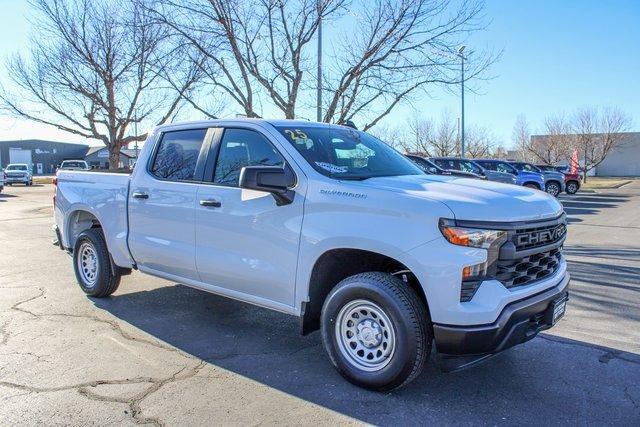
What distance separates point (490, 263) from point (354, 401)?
1.30 m

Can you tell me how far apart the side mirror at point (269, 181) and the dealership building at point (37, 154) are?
89.9 meters

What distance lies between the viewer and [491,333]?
10.9 feet

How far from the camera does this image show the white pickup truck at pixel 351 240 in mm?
3363

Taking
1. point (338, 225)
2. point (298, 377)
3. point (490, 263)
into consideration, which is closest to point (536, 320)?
point (490, 263)

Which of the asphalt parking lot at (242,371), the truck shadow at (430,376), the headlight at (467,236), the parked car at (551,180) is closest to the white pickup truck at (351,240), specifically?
the headlight at (467,236)

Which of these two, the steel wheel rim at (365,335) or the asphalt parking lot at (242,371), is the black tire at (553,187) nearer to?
the asphalt parking lot at (242,371)

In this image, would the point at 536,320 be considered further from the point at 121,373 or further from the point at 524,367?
the point at 121,373

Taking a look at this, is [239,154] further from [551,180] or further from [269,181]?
[551,180]

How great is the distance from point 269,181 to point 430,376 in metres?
1.90

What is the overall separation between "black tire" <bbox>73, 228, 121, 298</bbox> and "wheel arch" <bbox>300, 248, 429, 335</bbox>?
2899 mm

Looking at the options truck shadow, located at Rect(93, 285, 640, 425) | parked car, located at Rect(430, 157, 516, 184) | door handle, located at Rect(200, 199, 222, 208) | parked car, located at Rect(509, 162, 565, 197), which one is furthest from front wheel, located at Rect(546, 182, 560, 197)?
door handle, located at Rect(200, 199, 222, 208)

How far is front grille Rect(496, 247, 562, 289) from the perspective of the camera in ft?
11.3

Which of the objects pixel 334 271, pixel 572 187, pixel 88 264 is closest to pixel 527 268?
pixel 334 271

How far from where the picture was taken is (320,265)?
402 centimetres
